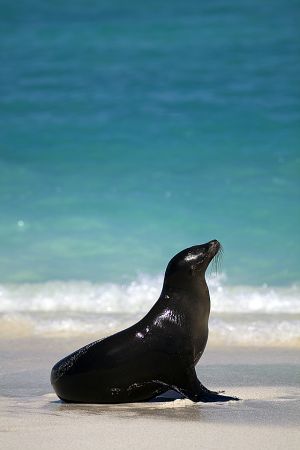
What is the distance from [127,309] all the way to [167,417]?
26.4 ft

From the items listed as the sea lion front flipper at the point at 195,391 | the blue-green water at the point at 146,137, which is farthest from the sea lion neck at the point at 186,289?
the blue-green water at the point at 146,137

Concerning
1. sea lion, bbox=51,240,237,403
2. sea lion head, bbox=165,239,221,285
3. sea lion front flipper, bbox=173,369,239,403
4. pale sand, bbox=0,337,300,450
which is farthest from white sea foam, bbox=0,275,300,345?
sea lion front flipper, bbox=173,369,239,403

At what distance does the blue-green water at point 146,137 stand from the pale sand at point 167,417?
7807 millimetres

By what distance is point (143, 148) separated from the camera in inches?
784

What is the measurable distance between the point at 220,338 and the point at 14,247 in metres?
7.65

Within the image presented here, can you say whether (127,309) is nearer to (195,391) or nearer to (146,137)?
(146,137)

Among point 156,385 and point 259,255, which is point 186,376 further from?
point 259,255

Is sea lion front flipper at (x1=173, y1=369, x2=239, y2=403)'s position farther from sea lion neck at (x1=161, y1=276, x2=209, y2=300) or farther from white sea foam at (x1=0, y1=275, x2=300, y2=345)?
white sea foam at (x1=0, y1=275, x2=300, y2=345)

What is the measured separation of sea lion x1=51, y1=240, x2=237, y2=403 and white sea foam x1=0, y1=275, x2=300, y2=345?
10.7ft

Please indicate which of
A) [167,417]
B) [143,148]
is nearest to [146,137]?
[143,148]

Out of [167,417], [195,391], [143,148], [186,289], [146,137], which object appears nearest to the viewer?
[167,417]

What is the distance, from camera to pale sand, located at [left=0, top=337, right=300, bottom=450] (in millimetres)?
5441

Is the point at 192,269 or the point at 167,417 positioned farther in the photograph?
the point at 192,269

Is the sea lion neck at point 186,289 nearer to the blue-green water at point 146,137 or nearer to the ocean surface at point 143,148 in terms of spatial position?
the ocean surface at point 143,148
